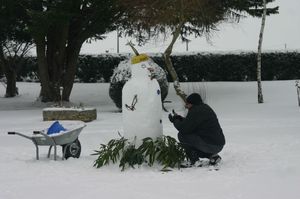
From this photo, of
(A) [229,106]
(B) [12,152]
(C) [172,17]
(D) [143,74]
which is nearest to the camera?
(D) [143,74]

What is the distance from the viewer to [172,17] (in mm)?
18406

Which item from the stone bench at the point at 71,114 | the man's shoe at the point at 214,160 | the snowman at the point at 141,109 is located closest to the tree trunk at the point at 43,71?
the stone bench at the point at 71,114

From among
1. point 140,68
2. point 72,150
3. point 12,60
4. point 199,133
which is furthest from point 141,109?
point 12,60

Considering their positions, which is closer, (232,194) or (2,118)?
(232,194)

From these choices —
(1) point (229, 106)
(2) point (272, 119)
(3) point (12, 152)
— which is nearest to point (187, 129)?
(3) point (12, 152)

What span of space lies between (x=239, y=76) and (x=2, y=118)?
49.7 ft

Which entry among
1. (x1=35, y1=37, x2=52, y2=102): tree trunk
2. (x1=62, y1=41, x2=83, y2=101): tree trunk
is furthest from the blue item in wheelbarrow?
(x1=62, y1=41, x2=83, y2=101): tree trunk

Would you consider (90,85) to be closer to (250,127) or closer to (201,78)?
(201,78)

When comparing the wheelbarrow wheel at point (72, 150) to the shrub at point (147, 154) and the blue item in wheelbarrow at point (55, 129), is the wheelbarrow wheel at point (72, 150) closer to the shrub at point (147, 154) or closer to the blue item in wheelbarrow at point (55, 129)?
the blue item in wheelbarrow at point (55, 129)

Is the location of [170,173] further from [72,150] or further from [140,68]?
[72,150]

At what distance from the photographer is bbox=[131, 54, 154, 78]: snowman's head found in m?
8.93

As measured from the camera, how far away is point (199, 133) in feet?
27.7

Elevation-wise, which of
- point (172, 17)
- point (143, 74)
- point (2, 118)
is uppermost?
point (172, 17)

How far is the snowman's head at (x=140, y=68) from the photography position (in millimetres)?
8930
